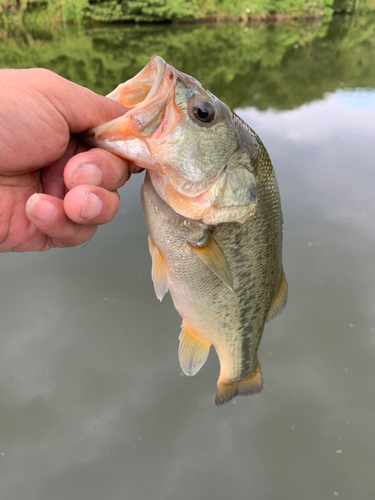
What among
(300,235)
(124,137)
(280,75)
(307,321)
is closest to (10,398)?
(124,137)

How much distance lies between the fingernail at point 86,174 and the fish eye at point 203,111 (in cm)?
41

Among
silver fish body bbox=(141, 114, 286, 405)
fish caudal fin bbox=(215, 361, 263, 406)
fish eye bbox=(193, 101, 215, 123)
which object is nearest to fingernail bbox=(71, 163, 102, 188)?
silver fish body bbox=(141, 114, 286, 405)

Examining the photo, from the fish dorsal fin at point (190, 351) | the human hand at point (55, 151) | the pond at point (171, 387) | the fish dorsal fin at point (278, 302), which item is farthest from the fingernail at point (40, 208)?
the pond at point (171, 387)

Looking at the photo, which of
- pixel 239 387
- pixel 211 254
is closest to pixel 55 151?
pixel 211 254

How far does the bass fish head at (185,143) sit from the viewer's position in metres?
1.08

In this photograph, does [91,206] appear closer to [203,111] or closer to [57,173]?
[57,173]

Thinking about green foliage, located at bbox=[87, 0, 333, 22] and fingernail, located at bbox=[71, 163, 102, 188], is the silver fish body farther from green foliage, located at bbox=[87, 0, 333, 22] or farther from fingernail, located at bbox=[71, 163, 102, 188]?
green foliage, located at bbox=[87, 0, 333, 22]

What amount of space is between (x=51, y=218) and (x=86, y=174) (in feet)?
0.66

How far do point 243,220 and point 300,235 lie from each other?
10.4ft

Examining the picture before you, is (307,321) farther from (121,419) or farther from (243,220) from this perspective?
(243,220)

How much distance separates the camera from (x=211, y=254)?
4.40ft

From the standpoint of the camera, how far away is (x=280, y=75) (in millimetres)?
10695

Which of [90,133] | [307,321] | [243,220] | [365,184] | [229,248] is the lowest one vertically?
[307,321]

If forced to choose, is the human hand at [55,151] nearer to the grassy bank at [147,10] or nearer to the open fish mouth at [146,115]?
the open fish mouth at [146,115]
